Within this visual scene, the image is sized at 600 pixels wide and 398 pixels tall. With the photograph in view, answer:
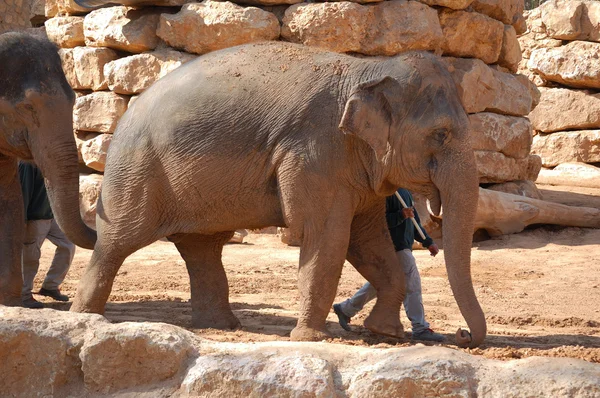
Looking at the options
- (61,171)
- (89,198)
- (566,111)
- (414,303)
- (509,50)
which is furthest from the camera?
(566,111)

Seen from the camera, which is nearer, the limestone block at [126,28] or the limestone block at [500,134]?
the limestone block at [126,28]

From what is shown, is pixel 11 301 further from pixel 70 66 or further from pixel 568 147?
pixel 568 147

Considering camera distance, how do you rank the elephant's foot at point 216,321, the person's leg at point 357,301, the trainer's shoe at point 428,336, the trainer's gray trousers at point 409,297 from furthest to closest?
the person's leg at point 357,301, the elephant's foot at point 216,321, the trainer's gray trousers at point 409,297, the trainer's shoe at point 428,336

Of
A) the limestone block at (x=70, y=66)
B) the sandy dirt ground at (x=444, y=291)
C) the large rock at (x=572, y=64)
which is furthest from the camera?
the large rock at (x=572, y=64)

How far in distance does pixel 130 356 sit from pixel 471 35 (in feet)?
27.2

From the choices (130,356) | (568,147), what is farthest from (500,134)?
(130,356)

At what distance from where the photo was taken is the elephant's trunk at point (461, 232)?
18.5ft

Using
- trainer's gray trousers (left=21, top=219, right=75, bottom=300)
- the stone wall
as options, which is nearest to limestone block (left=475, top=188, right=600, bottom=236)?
trainer's gray trousers (left=21, top=219, right=75, bottom=300)

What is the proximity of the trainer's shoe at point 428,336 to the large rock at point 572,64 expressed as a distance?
10.6m

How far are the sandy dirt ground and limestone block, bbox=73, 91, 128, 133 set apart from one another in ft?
5.06

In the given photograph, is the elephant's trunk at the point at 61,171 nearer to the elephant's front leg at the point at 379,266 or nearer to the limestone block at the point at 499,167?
the elephant's front leg at the point at 379,266

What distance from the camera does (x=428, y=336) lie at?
6.34 m

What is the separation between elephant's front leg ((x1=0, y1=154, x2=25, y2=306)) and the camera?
6922 mm

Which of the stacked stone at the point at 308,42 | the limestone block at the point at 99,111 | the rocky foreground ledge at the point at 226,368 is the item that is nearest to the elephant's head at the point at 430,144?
the rocky foreground ledge at the point at 226,368
